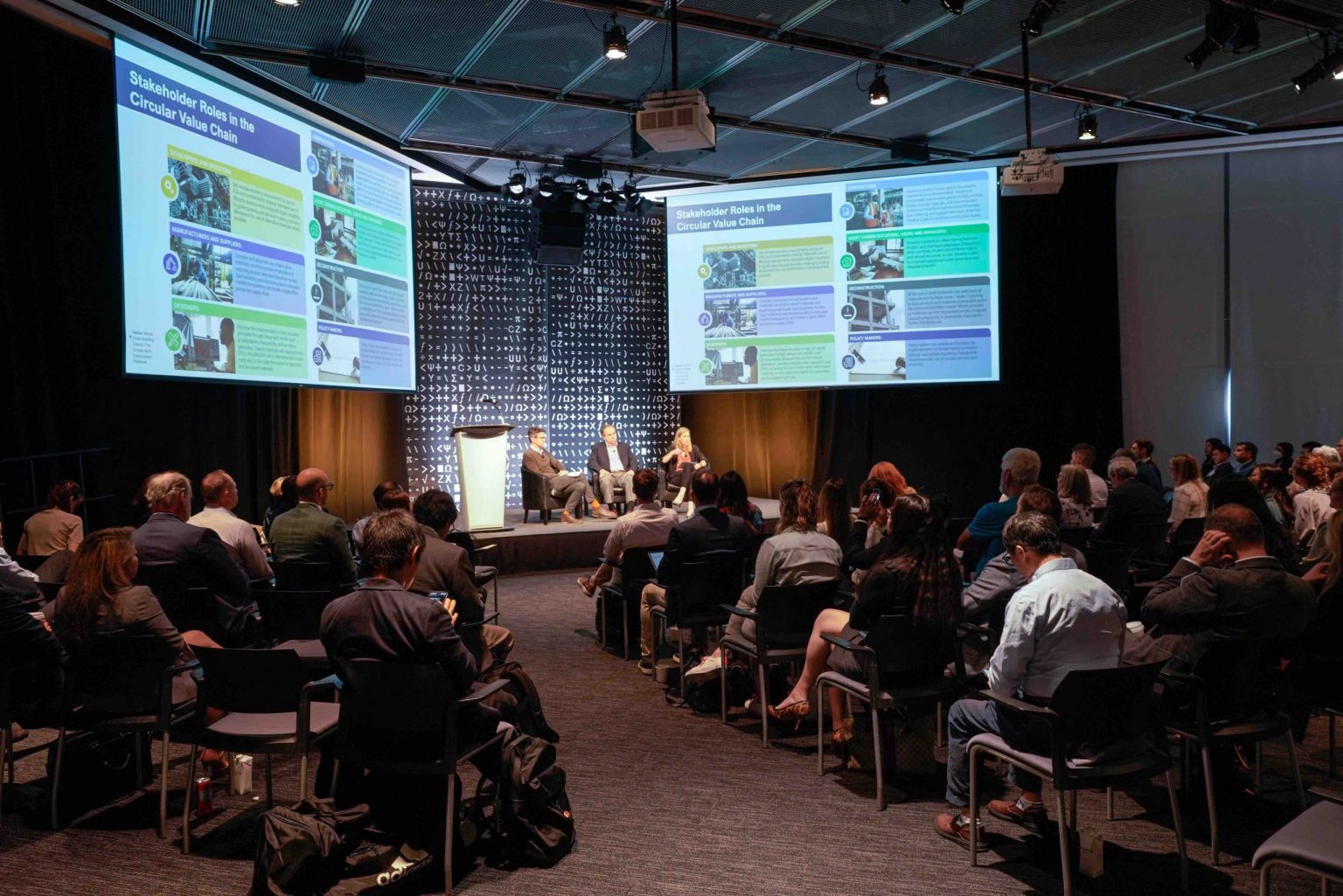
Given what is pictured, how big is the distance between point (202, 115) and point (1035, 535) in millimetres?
5996

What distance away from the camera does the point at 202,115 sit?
639 centimetres

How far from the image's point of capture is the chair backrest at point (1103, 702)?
9.00 ft

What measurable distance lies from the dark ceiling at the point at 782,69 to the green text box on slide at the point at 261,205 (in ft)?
3.33

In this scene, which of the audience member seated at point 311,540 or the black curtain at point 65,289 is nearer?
the audience member seated at point 311,540

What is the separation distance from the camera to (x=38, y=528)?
17.1 feet

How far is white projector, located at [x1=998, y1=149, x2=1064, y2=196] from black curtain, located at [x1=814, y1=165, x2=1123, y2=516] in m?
3.31

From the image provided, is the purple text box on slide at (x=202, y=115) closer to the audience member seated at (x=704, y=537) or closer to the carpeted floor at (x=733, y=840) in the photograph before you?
the carpeted floor at (x=733, y=840)

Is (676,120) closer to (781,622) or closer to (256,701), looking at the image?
Result: (781,622)

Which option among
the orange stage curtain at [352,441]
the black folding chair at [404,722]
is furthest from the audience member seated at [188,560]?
the orange stage curtain at [352,441]

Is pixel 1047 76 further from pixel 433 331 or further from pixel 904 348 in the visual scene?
pixel 433 331

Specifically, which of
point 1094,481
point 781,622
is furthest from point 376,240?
point 1094,481

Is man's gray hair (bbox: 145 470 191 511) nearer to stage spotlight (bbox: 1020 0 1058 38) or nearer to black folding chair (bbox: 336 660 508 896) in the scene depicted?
black folding chair (bbox: 336 660 508 896)

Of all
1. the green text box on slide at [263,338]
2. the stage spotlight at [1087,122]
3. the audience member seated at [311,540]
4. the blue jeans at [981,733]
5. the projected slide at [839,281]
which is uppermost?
the stage spotlight at [1087,122]

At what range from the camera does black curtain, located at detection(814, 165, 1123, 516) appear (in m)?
10.8
